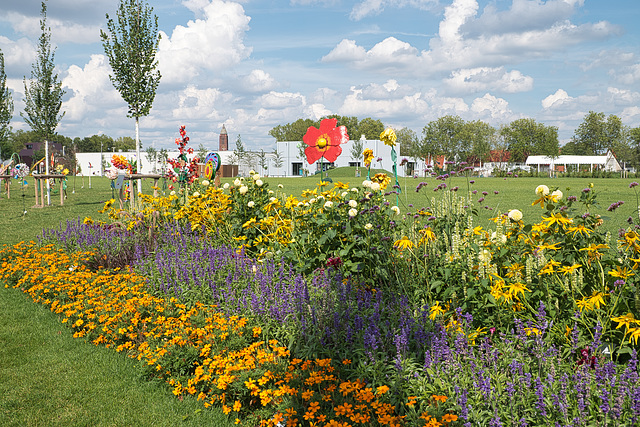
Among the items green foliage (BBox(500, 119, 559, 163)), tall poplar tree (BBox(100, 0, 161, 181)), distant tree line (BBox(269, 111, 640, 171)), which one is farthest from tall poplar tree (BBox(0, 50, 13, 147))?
green foliage (BBox(500, 119, 559, 163))

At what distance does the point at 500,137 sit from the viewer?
95.0 m

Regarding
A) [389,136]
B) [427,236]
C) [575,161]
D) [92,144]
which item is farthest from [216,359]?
[92,144]

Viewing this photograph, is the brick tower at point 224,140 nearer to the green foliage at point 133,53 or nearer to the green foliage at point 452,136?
the green foliage at point 452,136

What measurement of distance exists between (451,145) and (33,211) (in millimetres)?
87436

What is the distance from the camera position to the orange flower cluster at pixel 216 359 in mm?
2633

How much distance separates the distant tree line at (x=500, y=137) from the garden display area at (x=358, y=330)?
255 feet

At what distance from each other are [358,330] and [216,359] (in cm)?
103

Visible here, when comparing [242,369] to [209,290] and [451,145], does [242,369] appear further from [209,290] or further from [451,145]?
[451,145]

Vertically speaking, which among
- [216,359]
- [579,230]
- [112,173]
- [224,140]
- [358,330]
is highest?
[224,140]

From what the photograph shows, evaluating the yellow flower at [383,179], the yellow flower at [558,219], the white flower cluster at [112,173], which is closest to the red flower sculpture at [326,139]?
the yellow flower at [383,179]

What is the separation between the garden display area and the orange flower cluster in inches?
0.6

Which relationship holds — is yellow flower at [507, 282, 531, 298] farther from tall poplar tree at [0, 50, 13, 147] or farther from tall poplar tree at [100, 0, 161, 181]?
tall poplar tree at [0, 50, 13, 147]

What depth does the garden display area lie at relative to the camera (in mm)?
2551

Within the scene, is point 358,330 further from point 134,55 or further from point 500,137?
point 500,137
